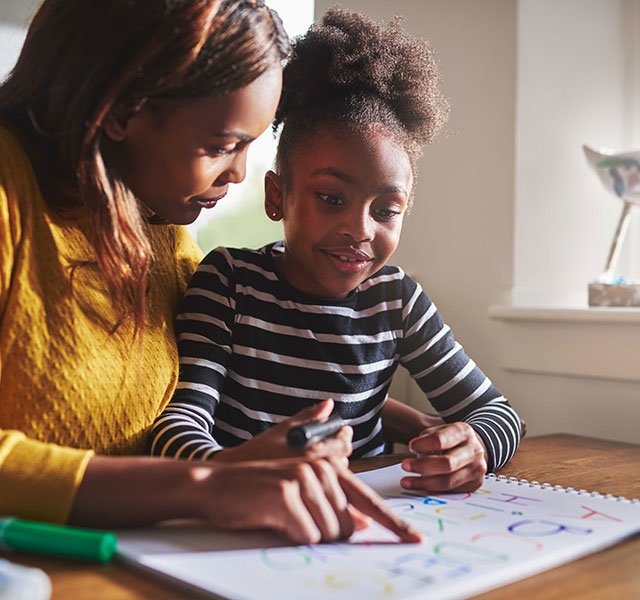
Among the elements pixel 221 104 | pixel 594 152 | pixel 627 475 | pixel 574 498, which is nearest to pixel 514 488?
pixel 574 498

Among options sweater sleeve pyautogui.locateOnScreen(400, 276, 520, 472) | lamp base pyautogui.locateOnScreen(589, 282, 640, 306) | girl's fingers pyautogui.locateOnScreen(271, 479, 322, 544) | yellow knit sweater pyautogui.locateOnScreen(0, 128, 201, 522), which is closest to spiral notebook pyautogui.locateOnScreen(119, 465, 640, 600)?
girl's fingers pyautogui.locateOnScreen(271, 479, 322, 544)

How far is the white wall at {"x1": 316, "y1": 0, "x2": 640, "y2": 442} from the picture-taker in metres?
1.45

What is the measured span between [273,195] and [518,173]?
0.56 m

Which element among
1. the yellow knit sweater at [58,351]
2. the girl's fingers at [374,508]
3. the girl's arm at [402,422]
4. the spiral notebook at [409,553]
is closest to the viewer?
the spiral notebook at [409,553]

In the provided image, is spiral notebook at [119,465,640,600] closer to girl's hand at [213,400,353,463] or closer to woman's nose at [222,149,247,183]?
girl's hand at [213,400,353,463]

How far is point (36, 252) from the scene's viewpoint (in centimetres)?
78

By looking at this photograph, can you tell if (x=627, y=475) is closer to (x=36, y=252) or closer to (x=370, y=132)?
(x=370, y=132)

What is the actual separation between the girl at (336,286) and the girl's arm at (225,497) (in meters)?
0.25

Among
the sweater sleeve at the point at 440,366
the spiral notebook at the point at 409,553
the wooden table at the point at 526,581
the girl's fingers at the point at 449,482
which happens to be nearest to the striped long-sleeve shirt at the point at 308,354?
the sweater sleeve at the point at 440,366

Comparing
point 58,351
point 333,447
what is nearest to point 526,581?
point 333,447

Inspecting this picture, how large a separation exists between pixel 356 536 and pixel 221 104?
41 centimetres

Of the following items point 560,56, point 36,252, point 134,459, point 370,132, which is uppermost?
point 560,56

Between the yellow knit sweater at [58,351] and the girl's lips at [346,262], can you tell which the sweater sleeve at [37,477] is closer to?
the yellow knit sweater at [58,351]

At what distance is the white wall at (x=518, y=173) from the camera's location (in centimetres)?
145
